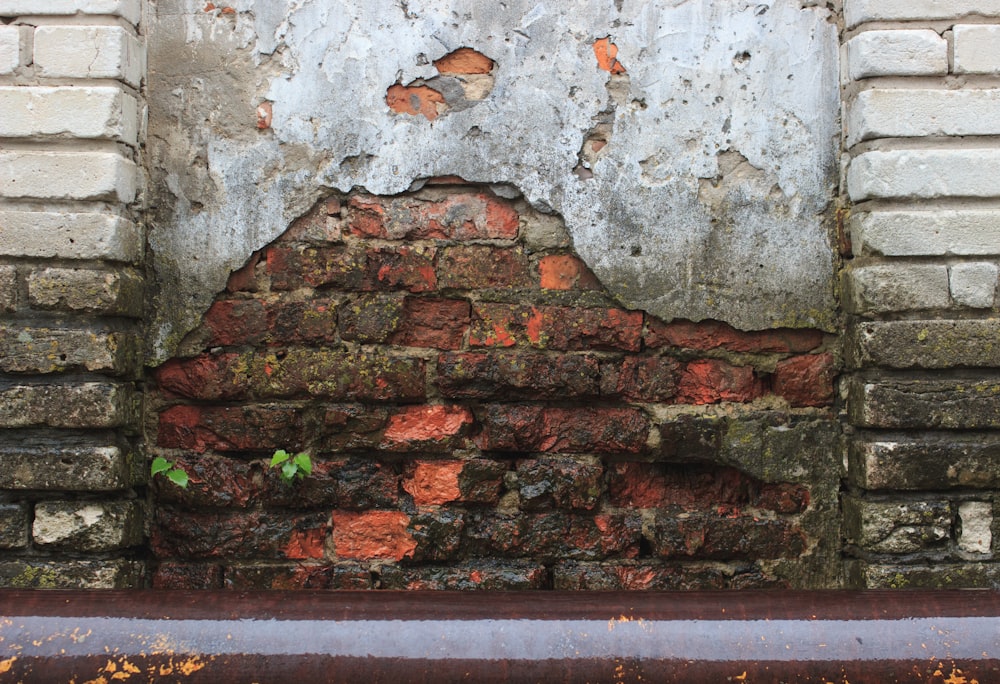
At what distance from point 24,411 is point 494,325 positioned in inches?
46.1

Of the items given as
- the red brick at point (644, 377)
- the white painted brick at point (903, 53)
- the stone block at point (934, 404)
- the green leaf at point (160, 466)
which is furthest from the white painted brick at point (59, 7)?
the stone block at point (934, 404)

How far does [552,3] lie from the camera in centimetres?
223

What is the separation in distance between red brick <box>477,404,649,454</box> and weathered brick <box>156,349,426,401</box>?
23 cm

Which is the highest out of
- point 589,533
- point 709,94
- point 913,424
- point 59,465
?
point 709,94

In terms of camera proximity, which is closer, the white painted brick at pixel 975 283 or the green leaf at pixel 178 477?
the white painted brick at pixel 975 283

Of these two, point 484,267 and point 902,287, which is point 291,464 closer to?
point 484,267

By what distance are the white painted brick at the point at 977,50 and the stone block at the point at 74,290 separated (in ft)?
7.02

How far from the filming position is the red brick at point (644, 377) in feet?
7.27

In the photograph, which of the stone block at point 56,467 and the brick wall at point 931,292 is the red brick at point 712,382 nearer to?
the brick wall at point 931,292

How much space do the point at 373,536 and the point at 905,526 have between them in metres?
1.35

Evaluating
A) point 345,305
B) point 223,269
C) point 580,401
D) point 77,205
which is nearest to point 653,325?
point 580,401

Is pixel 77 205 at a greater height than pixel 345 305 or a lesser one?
greater

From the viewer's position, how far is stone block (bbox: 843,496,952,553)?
6.66ft

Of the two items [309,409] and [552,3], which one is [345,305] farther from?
[552,3]
